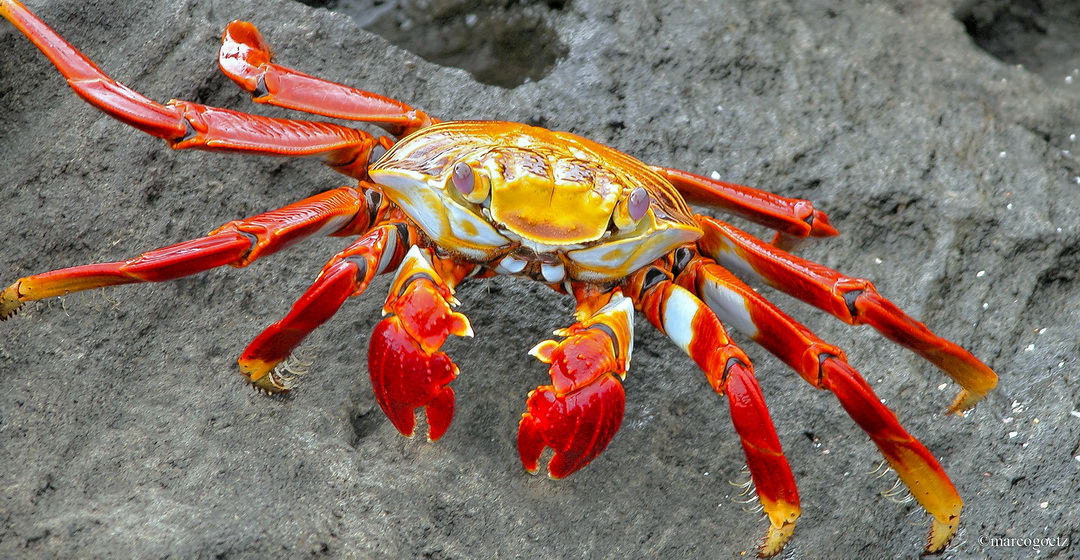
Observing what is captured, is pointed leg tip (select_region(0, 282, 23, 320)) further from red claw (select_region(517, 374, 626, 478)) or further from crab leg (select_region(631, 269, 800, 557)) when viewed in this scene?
crab leg (select_region(631, 269, 800, 557))

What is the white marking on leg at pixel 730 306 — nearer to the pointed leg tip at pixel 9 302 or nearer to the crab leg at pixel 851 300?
the crab leg at pixel 851 300

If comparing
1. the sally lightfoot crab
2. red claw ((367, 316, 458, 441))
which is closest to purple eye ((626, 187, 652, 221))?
the sally lightfoot crab

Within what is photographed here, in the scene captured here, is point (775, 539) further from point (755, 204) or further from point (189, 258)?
point (189, 258)

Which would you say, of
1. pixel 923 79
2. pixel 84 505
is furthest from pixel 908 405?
pixel 84 505

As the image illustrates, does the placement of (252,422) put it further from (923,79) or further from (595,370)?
→ (923,79)

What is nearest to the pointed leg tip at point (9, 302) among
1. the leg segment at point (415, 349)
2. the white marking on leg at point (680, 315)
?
the leg segment at point (415, 349)

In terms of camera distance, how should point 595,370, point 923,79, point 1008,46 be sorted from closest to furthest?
point 595,370
point 923,79
point 1008,46
